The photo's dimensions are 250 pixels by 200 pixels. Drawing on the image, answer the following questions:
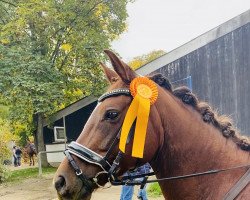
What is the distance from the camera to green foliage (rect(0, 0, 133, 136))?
1575 cm

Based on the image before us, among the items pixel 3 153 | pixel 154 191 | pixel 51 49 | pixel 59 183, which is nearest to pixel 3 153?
pixel 3 153

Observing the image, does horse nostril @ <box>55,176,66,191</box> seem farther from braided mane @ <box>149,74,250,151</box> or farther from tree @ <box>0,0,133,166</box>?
tree @ <box>0,0,133,166</box>

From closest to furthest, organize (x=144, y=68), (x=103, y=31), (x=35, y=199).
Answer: (x=35, y=199) → (x=144, y=68) → (x=103, y=31)

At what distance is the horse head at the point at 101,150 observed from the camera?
8.18 ft

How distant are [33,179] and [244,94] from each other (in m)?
9.09

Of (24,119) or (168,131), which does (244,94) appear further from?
(24,119)

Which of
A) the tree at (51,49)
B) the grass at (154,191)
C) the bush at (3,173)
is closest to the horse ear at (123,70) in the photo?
the grass at (154,191)

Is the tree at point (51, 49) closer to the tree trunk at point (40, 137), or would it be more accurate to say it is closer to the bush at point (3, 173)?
the tree trunk at point (40, 137)

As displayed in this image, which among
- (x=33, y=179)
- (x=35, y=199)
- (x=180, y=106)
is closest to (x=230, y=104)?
(x=35, y=199)

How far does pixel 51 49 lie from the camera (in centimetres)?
1894

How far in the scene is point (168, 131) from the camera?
2.63 m

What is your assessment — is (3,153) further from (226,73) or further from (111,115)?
(111,115)

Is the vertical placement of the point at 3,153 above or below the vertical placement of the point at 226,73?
below

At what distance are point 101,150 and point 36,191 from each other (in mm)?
9714
